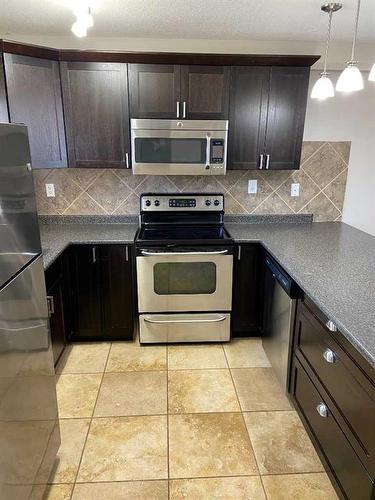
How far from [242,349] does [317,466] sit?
110 centimetres

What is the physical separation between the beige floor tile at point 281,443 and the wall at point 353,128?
2051 millimetres

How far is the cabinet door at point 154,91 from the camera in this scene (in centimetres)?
257

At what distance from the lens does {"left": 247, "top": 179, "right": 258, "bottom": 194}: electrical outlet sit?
3.13 m

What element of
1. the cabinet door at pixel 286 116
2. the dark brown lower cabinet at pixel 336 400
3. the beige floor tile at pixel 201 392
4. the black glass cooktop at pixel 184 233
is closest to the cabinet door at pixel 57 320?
the black glass cooktop at pixel 184 233

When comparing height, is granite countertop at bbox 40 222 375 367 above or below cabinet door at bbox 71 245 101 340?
above

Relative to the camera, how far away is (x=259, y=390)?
2.32 meters

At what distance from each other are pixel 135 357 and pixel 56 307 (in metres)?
0.70

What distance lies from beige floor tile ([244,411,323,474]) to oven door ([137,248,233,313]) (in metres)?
0.91

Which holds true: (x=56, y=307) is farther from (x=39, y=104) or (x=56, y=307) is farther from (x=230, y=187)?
(x=230, y=187)

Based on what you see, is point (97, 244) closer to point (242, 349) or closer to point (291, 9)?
point (242, 349)

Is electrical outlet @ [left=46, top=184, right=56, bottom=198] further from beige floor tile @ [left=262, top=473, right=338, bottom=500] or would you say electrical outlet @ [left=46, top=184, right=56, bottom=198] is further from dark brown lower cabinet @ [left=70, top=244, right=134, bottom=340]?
beige floor tile @ [left=262, top=473, right=338, bottom=500]

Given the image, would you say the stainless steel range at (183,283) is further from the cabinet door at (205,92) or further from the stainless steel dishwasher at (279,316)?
the cabinet door at (205,92)

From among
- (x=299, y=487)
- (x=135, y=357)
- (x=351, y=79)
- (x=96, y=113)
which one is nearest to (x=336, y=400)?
(x=299, y=487)

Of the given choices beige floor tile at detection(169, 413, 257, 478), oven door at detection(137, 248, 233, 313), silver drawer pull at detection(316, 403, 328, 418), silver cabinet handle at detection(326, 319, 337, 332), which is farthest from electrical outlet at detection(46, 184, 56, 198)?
silver drawer pull at detection(316, 403, 328, 418)
